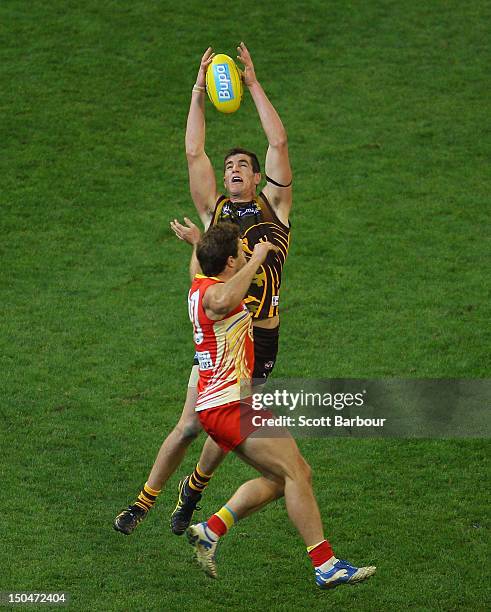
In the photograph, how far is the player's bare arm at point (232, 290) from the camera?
26.2 ft

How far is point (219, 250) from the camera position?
8148 mm

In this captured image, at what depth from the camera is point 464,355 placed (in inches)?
493

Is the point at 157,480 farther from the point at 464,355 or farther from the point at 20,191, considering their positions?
the point at 20,191

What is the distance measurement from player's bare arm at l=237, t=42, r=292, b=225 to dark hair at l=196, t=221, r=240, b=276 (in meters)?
1.34

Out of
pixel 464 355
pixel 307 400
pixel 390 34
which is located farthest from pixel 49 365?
pixel 390 34

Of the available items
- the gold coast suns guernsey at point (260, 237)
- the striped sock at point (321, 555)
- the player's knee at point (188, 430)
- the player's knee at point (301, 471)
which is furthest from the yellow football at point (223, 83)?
the striped sock at point (321, 555)

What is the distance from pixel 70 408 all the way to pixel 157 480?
2575mm

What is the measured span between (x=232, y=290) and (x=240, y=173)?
1668mm

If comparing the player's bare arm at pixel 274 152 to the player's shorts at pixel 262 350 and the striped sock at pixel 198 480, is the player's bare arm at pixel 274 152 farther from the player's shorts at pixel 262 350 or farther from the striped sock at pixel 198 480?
the striped sock at pixel 198 480

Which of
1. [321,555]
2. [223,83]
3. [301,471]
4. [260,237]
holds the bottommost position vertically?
[321,555]

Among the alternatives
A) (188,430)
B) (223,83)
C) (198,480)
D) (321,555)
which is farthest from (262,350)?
(223,83)

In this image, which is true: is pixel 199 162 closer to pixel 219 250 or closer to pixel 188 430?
pixel 219 250

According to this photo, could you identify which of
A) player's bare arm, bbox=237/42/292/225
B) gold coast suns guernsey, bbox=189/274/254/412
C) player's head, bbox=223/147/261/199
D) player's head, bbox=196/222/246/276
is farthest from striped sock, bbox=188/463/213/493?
player's head, bbox=223/147/261/199

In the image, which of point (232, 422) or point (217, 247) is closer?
point (217, 247)
